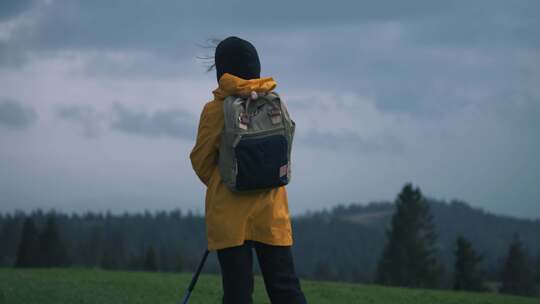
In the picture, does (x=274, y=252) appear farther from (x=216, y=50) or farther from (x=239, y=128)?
(x=216, y=50)

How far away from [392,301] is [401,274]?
40788 mm

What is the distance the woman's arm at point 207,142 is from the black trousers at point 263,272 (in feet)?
2.04

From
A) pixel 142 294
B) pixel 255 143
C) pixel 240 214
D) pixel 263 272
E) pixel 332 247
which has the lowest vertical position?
pixel 332 247

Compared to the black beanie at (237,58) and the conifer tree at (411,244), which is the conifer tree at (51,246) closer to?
the conifer tree at (411,244)

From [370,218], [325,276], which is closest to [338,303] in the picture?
[325,276]

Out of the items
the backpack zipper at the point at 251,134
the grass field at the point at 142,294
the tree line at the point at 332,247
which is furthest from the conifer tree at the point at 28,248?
the backpack zipper at the point at 251,134

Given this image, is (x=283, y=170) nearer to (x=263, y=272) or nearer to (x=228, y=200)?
(x=228, y=200)

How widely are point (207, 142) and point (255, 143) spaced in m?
0.36

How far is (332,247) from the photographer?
11719cm

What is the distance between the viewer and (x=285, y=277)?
5055 millimetres

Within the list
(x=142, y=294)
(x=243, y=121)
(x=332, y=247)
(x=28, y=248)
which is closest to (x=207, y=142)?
(x=243, y=121)

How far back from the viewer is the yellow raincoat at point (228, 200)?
190 inches

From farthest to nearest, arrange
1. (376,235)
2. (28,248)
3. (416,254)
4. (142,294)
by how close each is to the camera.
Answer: (376,235) → (28,248) → (416,254) → (142,294)

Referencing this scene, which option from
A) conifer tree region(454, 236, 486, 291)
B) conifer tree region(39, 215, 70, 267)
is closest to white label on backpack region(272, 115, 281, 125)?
conifer tree region(454, 236, 486, 291)
